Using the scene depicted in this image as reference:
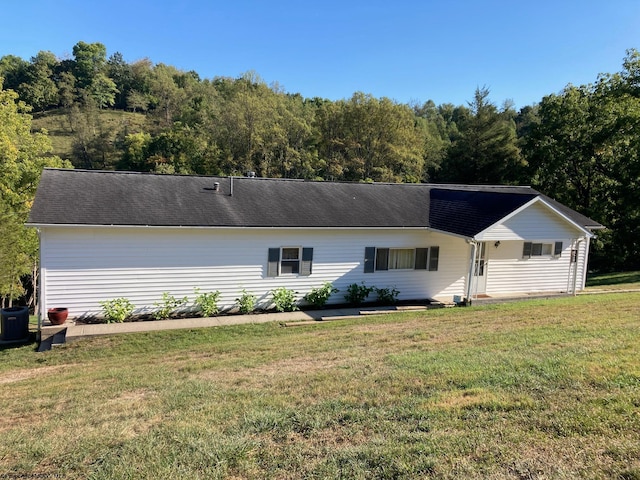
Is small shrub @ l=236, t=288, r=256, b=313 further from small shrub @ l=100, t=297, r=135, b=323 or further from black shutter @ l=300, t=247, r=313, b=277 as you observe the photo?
small shrub @ l=100, t=297, r=135, b=323

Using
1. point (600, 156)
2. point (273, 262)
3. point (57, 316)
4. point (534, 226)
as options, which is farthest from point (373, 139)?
point (57, 316)

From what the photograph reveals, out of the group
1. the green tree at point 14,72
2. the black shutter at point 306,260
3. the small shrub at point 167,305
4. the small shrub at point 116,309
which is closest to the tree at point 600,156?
the black shutter at point 306,260

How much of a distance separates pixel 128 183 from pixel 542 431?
1436 centimetres

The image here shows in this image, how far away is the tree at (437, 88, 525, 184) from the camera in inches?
1586

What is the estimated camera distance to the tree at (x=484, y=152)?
1586 inches

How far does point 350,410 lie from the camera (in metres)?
5.11

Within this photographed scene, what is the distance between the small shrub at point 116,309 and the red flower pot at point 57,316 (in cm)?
101

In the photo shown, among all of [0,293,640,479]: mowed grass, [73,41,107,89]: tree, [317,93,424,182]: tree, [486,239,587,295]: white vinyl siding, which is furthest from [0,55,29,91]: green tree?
[486,239,587,295]: white vinyl siding

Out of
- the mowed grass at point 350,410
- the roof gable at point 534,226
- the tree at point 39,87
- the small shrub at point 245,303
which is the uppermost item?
the tree at point 39,87

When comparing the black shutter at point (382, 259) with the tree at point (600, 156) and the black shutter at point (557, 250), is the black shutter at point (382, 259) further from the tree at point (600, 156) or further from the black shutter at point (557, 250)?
the tree at point (600, 156)

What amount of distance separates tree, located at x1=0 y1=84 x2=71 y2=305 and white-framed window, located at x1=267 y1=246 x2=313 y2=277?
1000 centimetres

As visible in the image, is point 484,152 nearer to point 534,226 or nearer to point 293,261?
point 534,226

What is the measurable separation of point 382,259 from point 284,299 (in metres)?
4.01

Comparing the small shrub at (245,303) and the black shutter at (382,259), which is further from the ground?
the black shutter at (382,259)
